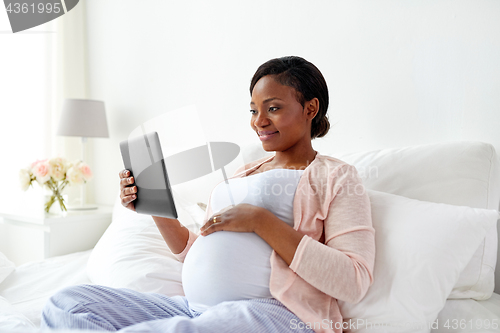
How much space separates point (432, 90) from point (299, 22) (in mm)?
594

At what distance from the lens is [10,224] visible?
2.09 meters

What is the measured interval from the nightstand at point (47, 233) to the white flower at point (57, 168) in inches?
7.4

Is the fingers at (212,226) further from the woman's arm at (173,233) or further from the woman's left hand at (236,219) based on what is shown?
the woman's arm at (173,233)

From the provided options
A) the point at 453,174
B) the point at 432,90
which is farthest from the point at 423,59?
the point at 453,174

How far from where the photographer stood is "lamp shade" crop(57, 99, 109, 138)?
2.24 metres

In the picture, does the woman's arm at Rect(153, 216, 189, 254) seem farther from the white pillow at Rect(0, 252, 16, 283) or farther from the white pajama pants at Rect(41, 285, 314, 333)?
the white pillow at Rect(0, 252, 16, 283)

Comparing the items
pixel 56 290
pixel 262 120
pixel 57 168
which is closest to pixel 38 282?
pixel 56 290

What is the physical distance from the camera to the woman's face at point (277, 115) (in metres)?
1.02

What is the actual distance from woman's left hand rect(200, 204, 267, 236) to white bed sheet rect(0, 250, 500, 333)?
0.38m

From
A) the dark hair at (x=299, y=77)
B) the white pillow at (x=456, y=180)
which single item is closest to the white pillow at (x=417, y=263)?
the white pillow at (x=456, y=180)

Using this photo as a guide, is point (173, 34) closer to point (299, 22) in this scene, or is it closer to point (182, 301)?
point (299, 22)

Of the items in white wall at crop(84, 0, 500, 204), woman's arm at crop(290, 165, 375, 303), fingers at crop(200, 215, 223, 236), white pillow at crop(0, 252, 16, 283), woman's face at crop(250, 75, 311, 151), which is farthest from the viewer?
white pillow at crop(0, 252, 16, 283)

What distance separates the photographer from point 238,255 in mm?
841

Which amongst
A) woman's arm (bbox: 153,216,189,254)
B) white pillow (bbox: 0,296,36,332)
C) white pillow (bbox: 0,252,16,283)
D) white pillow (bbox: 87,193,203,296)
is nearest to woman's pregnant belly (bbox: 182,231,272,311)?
white pillow (bbox: 87,193,203,296)
